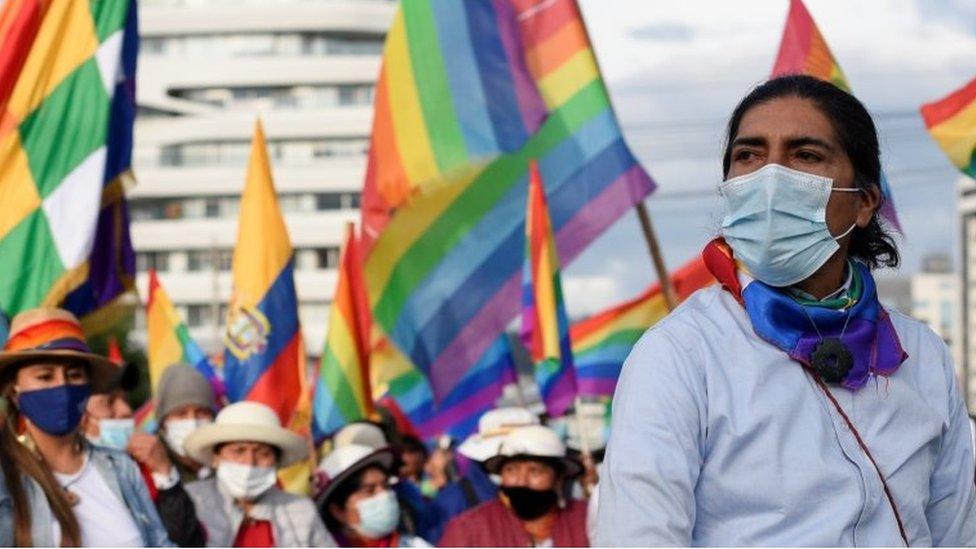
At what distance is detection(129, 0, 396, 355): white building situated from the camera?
82.1 metres

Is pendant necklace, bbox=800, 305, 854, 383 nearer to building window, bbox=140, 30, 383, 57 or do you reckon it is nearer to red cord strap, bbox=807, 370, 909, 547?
red cord strap, bbox=807, 370, 909, 547

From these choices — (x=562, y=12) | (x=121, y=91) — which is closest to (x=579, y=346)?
(x=562, y=12)

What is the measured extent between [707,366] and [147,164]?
82.7 metres

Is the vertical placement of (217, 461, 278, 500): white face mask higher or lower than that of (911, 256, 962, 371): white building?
higher

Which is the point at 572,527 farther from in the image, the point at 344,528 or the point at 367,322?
the point at 367,322

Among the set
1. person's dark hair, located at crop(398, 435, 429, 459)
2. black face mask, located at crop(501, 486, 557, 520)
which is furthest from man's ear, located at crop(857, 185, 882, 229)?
person's dark hair, located at crop(398, 435, 429, 459)

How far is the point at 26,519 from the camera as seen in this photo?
5578 millimetres

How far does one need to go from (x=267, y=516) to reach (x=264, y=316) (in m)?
3.54

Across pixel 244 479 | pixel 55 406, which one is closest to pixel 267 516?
pixel 244 479

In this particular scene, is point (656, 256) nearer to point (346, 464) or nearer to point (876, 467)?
point (346, 464)

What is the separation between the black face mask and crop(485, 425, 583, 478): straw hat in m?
0.15

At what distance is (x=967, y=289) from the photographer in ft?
502

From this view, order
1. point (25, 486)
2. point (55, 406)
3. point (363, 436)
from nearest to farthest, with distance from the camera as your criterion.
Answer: point (25, 486) < point (55, 406) < point (363, 436)

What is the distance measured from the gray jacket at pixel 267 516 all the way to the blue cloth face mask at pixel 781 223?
16.3 feet
